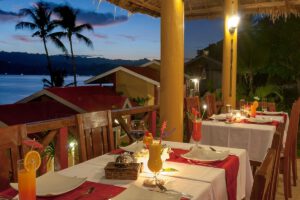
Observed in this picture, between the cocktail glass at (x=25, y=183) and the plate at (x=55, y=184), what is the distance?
0.20 metres

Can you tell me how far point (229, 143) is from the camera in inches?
136

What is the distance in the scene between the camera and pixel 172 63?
3.38m

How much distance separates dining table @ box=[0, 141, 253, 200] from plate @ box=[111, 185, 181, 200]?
31 millimetres

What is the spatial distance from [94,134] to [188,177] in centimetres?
102

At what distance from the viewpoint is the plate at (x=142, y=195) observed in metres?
1.36

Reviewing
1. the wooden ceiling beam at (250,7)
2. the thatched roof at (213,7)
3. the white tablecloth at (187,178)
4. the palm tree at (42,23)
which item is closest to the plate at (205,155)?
the white tablecloth at (187,178)

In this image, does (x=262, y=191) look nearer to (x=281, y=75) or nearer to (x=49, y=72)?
(x=281, y=75)


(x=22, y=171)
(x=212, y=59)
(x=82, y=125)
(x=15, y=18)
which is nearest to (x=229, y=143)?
(x=82, y=125)

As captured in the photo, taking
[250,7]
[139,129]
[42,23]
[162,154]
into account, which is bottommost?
[162,154]

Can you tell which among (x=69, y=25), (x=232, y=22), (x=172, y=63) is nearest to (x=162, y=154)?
(x=172, y=63)

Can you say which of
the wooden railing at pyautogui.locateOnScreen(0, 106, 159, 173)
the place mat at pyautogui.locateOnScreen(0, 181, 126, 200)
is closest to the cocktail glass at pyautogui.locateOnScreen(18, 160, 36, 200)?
the place mat at pyautogui.locateOnScreen(0, 181, 126, 200)

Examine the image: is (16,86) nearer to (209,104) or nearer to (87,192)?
(209,104)

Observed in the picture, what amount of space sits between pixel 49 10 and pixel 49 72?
591cm

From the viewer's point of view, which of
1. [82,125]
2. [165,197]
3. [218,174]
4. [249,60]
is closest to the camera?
[165,197]
